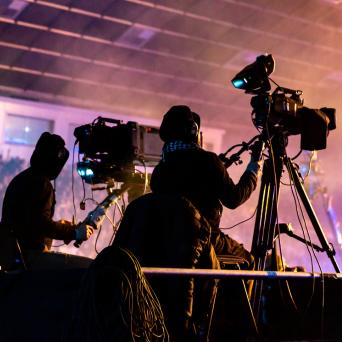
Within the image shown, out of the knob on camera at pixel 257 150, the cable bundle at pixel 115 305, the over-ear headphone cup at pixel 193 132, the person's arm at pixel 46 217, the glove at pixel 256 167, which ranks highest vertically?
the over-ear headphone cup at pixel 193 132

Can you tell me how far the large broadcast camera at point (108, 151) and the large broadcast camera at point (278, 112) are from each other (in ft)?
2.68

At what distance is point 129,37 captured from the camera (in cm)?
981

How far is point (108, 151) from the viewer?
3.35 metres

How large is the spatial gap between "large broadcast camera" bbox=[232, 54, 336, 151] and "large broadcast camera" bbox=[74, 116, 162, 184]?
0.82 metres

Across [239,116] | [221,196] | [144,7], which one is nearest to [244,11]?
[144,7]

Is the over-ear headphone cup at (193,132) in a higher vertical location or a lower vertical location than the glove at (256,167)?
higher

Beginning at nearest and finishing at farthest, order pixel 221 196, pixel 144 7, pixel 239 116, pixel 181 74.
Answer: pixel 221 196 < pixel 144 7 < pixel 181 74 < pixel 239 116

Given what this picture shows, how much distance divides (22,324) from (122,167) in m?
1.48

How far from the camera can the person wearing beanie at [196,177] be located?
2.40 meters

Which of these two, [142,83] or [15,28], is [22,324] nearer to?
[15,28]

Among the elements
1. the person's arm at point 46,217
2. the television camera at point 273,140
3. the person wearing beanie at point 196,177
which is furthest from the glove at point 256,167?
the person's arm at point 46,217

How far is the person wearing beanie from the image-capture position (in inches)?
94.7

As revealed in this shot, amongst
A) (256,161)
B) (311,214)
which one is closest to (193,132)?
(256,161)

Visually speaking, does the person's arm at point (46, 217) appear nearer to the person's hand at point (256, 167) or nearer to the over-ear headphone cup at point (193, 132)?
the over-ear headphone cup at point (193, 132)
